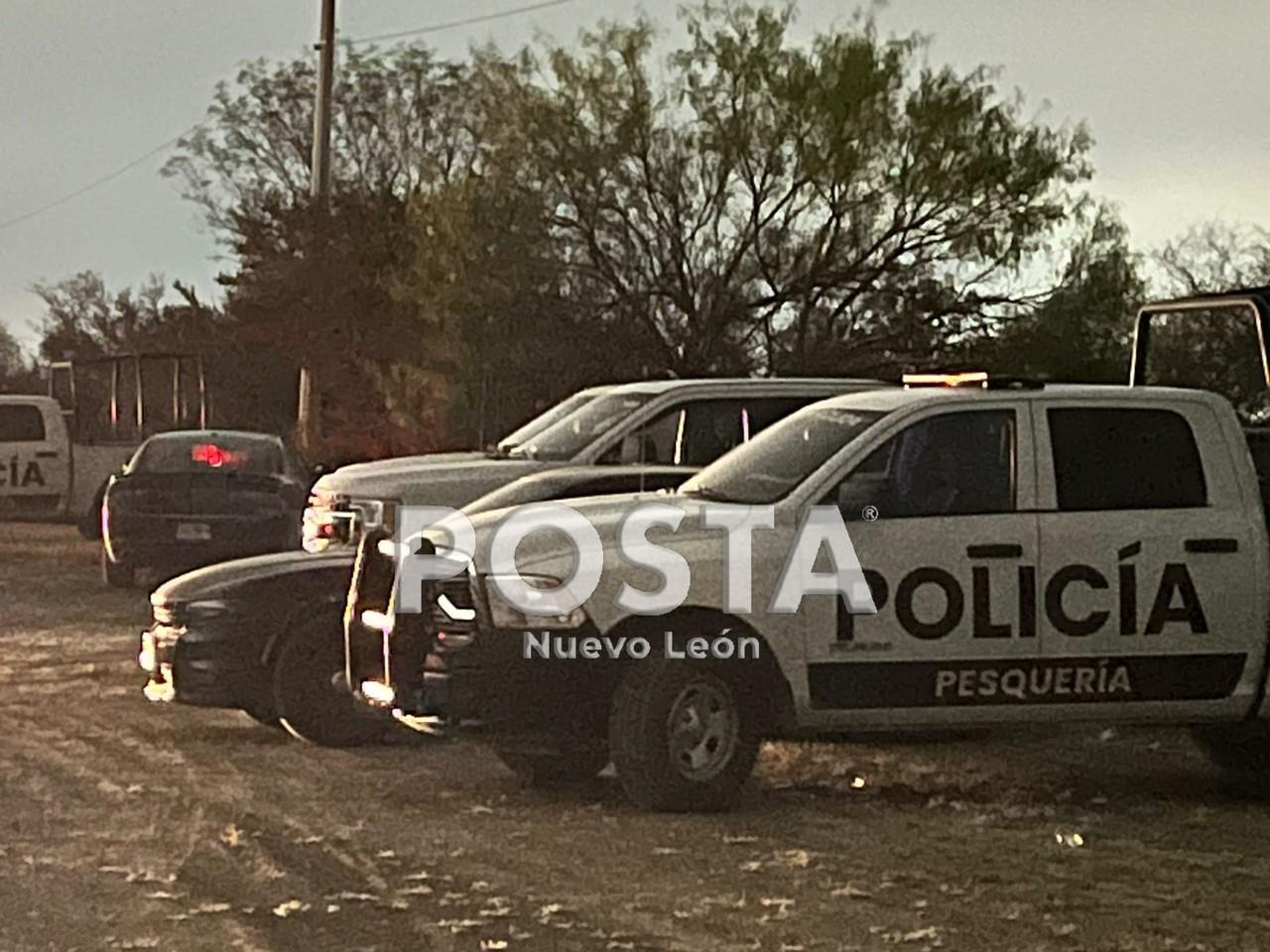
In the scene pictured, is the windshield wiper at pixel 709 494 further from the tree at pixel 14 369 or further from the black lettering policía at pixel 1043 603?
the tree at pixel 14 369

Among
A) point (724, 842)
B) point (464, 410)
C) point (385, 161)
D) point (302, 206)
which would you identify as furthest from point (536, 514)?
point (385, 161)

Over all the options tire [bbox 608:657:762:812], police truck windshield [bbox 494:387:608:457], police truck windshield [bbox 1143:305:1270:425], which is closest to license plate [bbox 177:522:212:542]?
police truck windshield [bbox 494:387:608:457]

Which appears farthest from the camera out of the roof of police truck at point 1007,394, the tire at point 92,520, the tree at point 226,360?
the tree at point 226,360

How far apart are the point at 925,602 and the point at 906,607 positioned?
8 cm

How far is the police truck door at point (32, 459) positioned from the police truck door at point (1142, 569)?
20.6 metres

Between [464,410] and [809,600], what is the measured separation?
2467cm

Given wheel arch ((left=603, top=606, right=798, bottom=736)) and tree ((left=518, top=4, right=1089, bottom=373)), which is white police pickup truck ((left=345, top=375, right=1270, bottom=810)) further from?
tree ((left=518, top=4, right=1089, bottom=373))

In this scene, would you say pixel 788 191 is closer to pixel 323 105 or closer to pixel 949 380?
pixel 323 105

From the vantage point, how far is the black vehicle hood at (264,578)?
12156mm

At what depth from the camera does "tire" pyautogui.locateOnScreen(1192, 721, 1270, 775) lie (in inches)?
434

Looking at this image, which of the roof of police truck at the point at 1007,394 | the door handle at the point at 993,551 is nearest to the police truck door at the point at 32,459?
the roof of police truck at the point at 1007,394

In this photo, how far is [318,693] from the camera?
39.9ft

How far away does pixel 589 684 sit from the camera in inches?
396

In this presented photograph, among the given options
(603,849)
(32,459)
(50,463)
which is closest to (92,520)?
(50,463)
